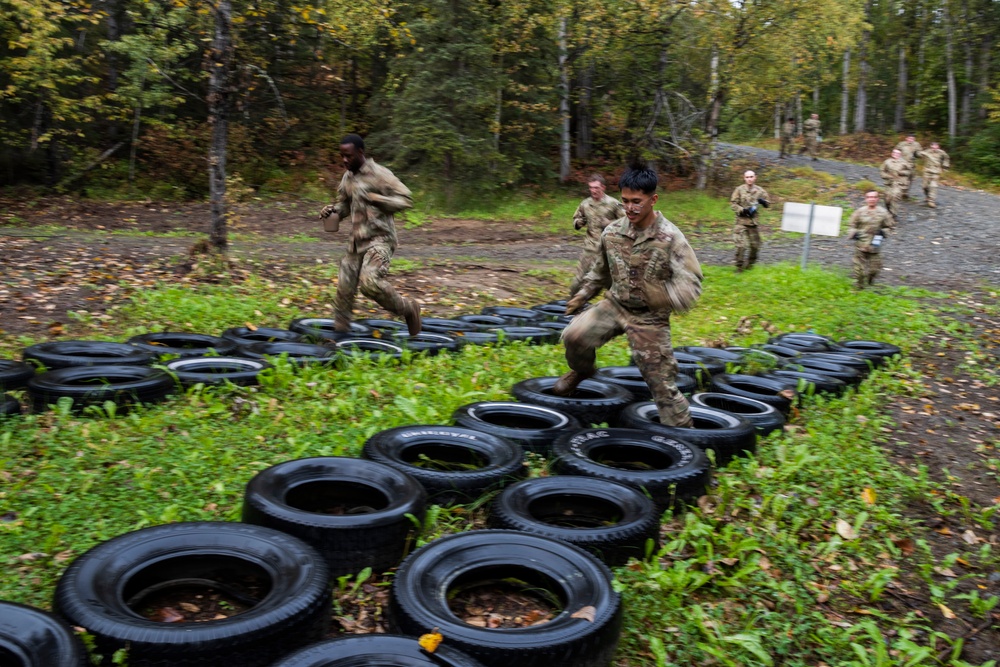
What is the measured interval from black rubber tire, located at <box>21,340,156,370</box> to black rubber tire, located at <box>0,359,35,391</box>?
1.10 ft

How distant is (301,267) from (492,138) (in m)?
11.7

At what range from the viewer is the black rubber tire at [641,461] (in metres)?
4.95

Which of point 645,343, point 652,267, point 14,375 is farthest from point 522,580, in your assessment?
point 14,375

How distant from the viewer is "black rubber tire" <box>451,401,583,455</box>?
568cm

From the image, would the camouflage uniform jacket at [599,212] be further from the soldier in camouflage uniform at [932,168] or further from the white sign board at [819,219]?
the soldier in camouflage uniform at [932,168]

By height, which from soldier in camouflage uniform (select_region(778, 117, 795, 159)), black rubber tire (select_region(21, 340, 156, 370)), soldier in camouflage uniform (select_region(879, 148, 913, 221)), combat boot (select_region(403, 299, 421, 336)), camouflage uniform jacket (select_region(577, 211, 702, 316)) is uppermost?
soldier in camouflage uniform (select_region(778, 117, 795, 159))

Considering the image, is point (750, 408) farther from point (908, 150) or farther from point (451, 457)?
point (908, 150)

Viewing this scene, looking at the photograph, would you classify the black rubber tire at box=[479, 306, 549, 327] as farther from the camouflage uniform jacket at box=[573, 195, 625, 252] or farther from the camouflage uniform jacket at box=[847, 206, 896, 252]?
the camouflage uniform jacket at box=[847, 206, 896, 252]

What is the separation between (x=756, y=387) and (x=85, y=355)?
270 inches

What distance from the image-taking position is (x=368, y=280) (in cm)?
830

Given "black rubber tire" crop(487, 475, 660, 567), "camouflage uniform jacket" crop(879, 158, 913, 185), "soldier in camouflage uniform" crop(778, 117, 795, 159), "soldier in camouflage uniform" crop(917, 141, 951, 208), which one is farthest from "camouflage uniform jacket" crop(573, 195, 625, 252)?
"soldier in camouflage uniform" crop(778, 117, 795, 159)

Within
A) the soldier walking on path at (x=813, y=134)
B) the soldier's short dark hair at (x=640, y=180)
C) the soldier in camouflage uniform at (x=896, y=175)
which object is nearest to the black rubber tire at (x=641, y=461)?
the soldier's short dark hair at (x=640, y=180)

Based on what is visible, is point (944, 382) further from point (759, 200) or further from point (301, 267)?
point (301, 267)

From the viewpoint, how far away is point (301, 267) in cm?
1414
